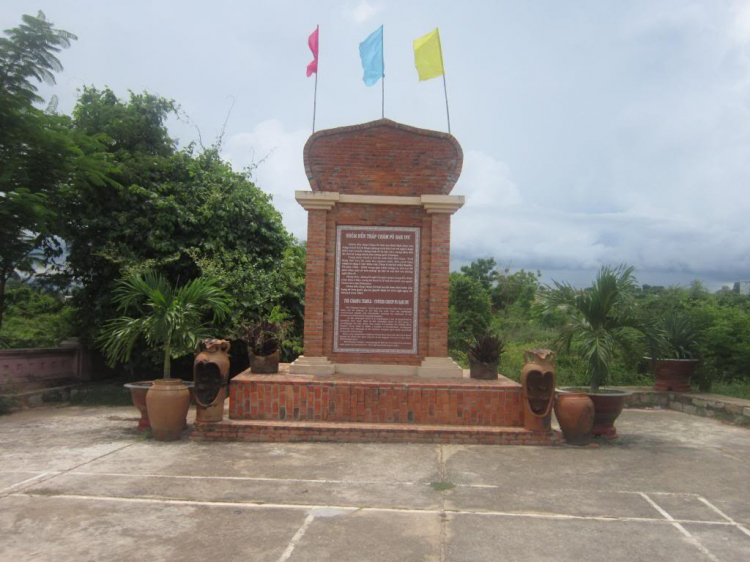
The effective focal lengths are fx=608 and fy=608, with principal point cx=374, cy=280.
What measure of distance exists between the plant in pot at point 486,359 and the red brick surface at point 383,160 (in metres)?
2.44

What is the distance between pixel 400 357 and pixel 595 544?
5.06 metres

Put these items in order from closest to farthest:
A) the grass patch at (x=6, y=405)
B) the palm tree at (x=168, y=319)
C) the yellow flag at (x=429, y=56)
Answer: the palm tree at (x=168, y=319) → the yellow flag at (x=429, y=56) → the grass patch at (x=6, y=405)

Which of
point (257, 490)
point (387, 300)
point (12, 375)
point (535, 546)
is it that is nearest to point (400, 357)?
point (387, 300)

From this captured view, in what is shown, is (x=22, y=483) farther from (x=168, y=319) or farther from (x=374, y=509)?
(x=374, y=509)

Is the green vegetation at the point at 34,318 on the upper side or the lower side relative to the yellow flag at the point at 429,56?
lower

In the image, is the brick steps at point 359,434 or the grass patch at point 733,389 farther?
the grass patch at point 733,389

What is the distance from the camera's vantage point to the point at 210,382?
7.90 meters

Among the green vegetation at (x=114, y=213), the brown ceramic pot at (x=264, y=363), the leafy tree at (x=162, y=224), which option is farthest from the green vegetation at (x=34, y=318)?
the brown ceramic pot at (x=264, y=363)

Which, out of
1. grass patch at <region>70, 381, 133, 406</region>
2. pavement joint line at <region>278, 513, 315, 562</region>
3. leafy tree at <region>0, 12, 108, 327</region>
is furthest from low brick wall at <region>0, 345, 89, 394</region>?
pavement joint line at <region>278, 513, 315, 562</region>

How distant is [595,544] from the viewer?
449 centimetres

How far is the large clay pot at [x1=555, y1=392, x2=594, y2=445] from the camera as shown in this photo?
779 cm

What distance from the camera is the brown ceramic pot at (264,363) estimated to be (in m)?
8.81

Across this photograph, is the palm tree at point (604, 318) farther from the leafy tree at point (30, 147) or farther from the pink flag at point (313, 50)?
the leafy tree at point (30, 147)

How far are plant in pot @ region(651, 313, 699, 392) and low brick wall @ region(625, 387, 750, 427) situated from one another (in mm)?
247
